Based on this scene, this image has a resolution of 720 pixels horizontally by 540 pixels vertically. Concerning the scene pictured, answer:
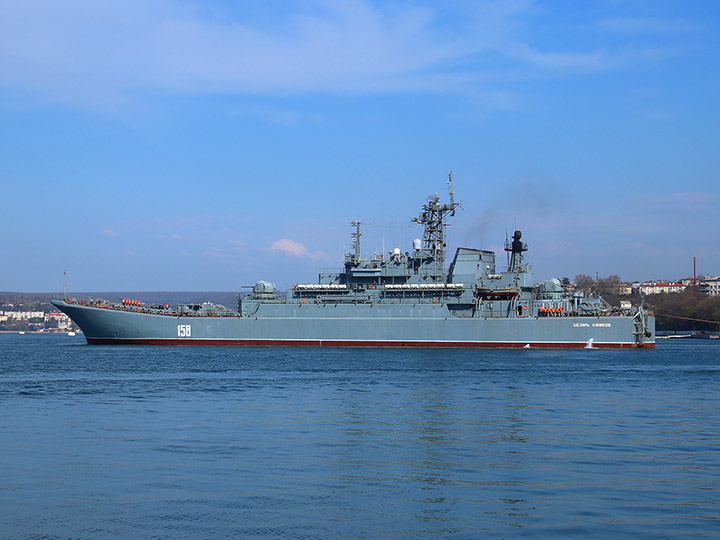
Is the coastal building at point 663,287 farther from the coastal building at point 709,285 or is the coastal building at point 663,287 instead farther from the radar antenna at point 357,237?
the radar antenna at point 357,237

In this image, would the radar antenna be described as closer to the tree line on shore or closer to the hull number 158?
the hull number 158

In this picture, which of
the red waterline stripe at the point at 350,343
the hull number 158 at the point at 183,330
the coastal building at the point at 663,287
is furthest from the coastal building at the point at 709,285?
the hull number 158 at the point at 183,330

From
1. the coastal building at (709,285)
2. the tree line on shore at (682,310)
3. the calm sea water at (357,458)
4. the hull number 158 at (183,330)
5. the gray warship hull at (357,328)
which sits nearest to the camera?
the calm sea water at (357,458)

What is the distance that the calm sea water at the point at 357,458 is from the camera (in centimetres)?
1007

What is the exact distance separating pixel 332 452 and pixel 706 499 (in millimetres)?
6792

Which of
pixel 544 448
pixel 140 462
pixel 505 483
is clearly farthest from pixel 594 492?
pixel 140 462

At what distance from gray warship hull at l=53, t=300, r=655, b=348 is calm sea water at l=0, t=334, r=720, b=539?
1976 cm

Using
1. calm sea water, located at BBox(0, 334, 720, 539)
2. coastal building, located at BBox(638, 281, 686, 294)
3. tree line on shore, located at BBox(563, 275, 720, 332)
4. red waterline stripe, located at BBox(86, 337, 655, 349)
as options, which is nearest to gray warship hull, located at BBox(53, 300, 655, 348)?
red waterline stripe, located at BBox(86, 337, 655, 349)

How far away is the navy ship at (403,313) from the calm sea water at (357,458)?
20.0 metres

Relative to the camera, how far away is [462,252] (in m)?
51.5

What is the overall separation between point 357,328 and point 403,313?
331cm

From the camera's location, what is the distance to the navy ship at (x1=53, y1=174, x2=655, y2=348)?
48906mm

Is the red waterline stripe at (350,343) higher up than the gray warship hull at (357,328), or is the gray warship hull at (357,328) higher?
the gray warship hull at (357,328)

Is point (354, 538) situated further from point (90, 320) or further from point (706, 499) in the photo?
point (90, 320)
